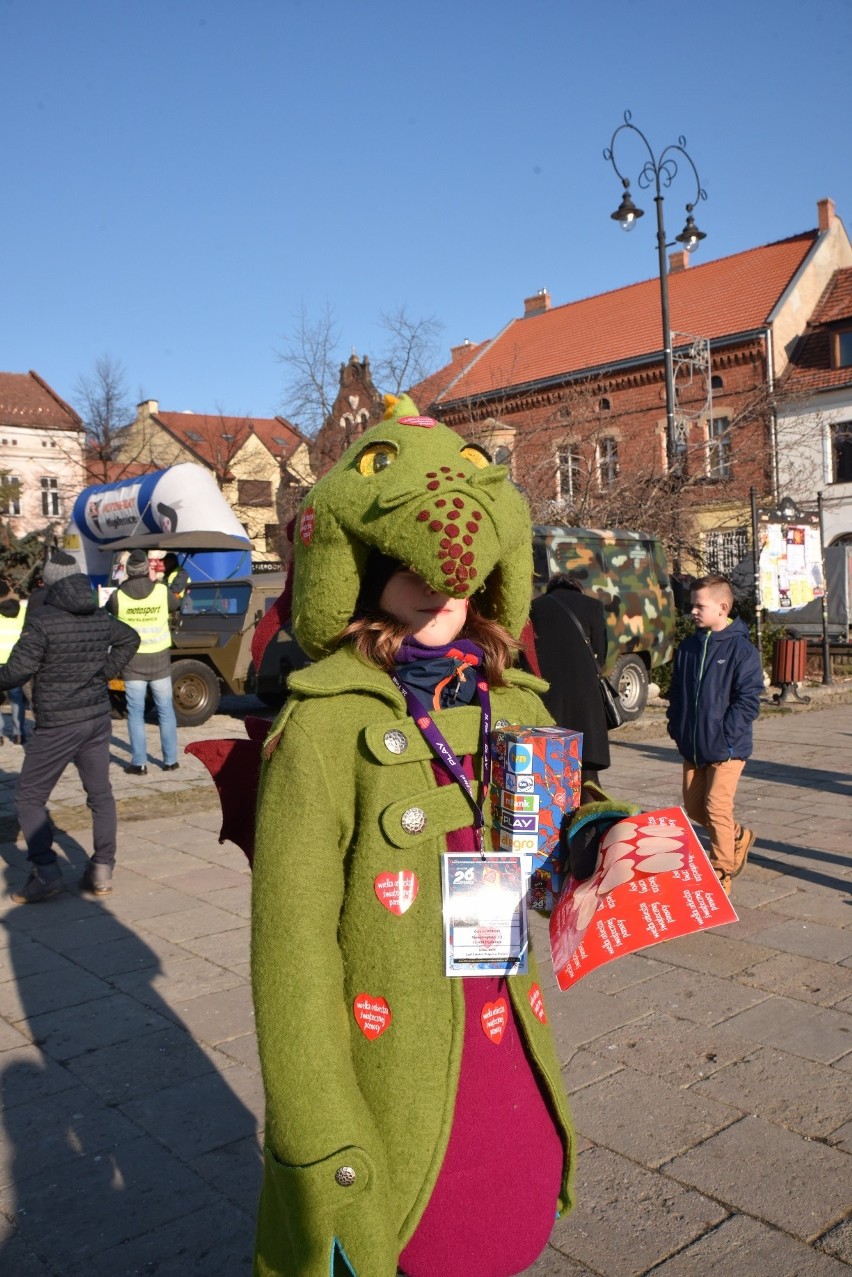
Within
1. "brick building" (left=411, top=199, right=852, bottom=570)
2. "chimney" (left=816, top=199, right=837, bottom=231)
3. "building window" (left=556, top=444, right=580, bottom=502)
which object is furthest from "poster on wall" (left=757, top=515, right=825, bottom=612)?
"chimney" (left=816, top=199, right=837, bottom=231)

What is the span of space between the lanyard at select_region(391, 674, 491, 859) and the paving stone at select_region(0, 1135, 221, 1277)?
70.5 inches

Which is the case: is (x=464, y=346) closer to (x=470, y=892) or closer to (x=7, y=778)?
(x=7, y=778)

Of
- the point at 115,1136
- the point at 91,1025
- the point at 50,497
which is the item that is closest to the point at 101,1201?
the point at 115,1136

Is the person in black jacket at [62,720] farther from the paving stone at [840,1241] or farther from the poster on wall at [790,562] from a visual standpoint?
the poster on wall at [790,562]

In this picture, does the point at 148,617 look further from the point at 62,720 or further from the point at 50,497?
the point at 50,497

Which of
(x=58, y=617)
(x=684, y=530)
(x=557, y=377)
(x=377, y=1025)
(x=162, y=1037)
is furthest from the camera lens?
(x=557, y=377)

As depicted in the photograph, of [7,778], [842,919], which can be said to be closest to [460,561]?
[842,919]

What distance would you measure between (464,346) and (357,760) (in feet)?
148

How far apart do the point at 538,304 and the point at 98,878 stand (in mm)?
41531

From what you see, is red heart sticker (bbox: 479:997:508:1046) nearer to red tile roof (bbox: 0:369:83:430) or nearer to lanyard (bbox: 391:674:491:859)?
lanyard (bbox: 391:674:491:859)

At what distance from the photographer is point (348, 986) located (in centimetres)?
168

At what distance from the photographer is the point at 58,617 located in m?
6.37

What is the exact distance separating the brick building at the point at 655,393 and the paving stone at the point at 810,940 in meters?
13.4

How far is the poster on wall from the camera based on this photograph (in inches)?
582
